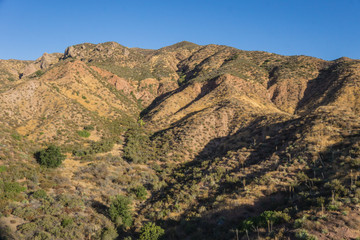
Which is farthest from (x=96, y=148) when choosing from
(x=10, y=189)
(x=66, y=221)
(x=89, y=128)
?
(x=66, y=221)

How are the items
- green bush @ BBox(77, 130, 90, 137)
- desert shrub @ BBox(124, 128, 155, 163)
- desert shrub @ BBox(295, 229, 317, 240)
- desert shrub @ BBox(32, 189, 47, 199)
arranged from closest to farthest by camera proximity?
desert shrub @ BBox(295, 229, 317, 240), desert shrub @ BBox(32, 189, 47, 199), desert shrub @ BBox(124, 128, 155, 163), green bush @ BBox(77, 130, 90, 137)

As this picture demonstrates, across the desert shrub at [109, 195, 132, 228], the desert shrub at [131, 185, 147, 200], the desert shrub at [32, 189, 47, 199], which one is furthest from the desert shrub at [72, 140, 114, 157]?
the desert shrub at [109, 195, 132, 228]

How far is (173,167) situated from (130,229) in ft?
44.3

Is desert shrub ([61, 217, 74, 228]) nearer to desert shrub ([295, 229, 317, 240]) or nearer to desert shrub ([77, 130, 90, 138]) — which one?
desert shrub ([295, 229, 317, 240])

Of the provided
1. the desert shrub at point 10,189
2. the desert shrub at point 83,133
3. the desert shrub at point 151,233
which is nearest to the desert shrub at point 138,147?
the desert shrub at point 83,133

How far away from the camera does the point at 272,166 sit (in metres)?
22.2

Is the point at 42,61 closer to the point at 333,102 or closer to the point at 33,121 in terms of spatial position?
the point at 33,121

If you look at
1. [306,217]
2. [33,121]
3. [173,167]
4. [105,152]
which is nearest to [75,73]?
[33,121]

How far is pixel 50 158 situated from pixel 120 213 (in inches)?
Result: 550

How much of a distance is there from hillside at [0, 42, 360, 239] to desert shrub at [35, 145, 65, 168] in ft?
2.43

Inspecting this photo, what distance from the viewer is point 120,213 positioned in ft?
60.7

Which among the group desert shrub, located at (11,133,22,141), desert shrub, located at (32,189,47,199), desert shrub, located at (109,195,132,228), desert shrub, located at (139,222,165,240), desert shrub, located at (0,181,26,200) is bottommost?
desert shrub, located at (139,222,165,240)

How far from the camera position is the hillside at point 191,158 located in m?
14.8

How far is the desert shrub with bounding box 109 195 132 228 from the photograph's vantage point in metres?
18.1
